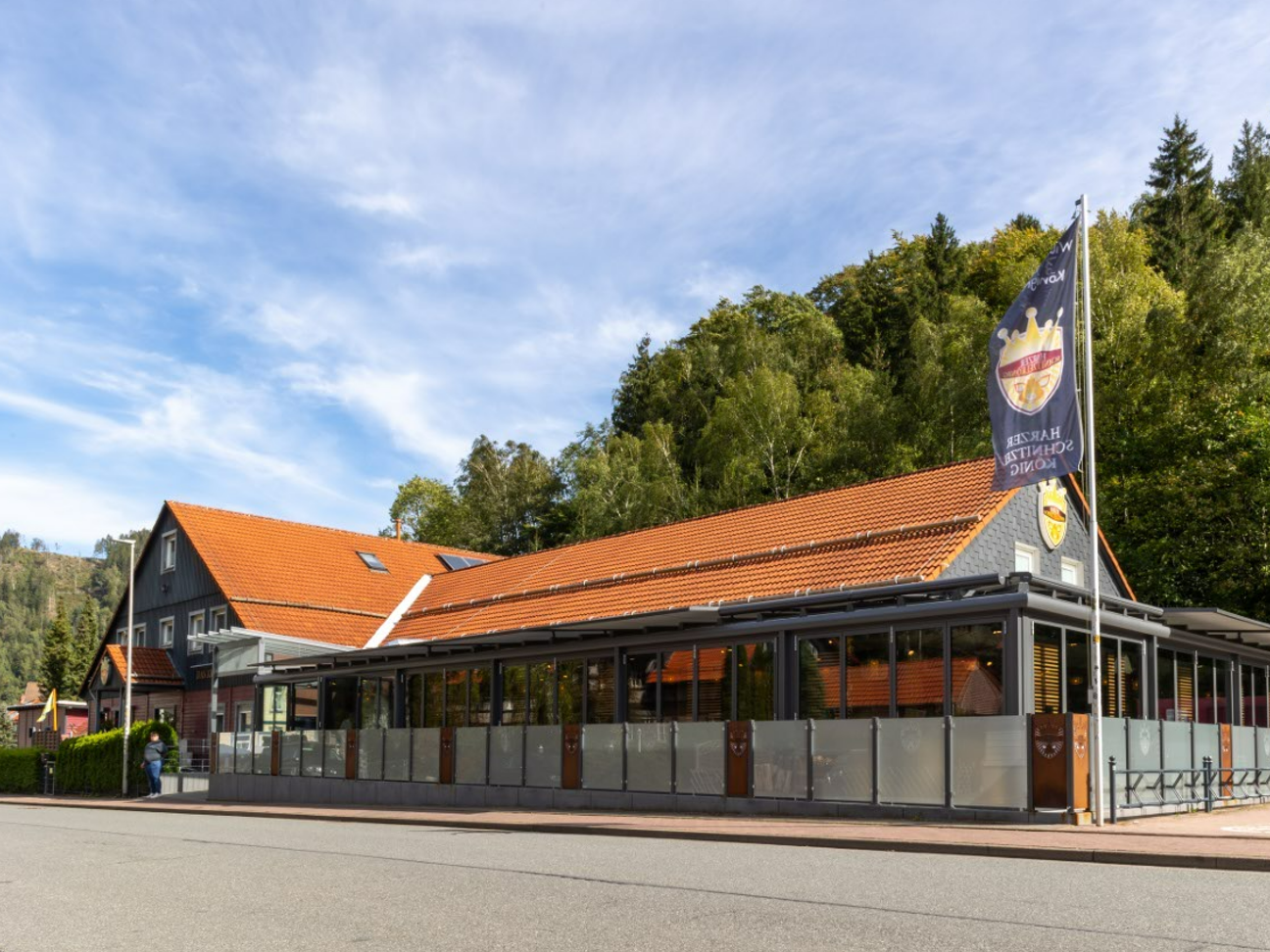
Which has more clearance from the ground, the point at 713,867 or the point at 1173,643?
the point at 1173,643

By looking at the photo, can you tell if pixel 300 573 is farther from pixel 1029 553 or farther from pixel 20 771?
pixel 1029 553

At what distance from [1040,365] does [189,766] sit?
34.2 m

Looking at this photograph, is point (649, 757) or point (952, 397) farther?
point (952, 397)

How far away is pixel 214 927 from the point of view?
361 inches

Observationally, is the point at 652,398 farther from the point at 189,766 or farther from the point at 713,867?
the point at 713,867

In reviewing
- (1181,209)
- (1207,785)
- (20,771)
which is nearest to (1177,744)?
(1207,785)

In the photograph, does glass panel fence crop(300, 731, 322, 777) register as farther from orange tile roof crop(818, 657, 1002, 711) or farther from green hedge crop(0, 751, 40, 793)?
green hedge crop(0, 751, 40, 793)

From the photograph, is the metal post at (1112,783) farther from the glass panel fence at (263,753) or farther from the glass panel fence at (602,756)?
the glass panel fence at (263,753)

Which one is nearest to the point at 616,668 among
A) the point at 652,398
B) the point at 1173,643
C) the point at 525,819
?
the point at 525,819

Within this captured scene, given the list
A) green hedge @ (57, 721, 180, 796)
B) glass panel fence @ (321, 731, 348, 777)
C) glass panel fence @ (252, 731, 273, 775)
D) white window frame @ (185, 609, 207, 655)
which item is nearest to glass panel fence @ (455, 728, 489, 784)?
glass panel fence @ (321, 731, 348, 777)

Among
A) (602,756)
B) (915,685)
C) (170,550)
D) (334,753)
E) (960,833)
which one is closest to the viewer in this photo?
(960,833)

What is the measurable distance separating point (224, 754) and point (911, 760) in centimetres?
2224

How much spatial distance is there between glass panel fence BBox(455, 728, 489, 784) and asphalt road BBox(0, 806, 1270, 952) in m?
11.2

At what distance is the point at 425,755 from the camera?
28.8 meters
